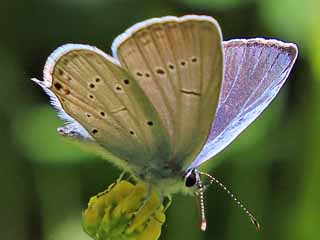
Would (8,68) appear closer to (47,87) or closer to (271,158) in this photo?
(271,158)

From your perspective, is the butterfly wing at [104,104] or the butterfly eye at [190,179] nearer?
the butterfly wing at [104,104]

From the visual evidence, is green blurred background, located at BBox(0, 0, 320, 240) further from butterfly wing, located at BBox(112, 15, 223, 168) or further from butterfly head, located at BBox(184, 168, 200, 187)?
butterfly wing, located at BBox(112, 15, 223, 168)

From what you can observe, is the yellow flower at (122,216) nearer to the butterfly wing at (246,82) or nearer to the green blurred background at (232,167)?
the butterfly wing at (246,82)

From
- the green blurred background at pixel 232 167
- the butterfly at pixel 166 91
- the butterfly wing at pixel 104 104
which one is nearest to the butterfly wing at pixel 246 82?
the butterfly at pixel 166 91

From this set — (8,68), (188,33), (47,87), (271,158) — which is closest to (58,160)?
(8,68)

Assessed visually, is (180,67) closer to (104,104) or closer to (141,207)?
(104,104)
